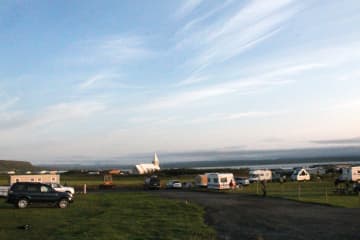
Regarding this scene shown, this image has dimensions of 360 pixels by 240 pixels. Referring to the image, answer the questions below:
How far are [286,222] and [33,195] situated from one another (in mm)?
17988

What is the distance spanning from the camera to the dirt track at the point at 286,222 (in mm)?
19473

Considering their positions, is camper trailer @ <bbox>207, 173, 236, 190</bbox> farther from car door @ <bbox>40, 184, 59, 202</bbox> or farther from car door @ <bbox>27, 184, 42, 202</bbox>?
car door @ <bbox>27, 184, 42, 202</bbox>

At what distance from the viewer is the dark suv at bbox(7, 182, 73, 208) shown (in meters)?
34.2

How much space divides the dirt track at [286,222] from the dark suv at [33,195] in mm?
9758

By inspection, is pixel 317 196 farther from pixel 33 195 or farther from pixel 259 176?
pixel 259 176

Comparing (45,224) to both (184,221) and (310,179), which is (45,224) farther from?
(310,179)

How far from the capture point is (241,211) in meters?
30.0

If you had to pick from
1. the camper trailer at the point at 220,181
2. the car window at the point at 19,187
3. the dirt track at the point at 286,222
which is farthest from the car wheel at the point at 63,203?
the camper trailer at the point at 220,181

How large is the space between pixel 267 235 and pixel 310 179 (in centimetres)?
6534

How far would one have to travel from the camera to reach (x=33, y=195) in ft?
114

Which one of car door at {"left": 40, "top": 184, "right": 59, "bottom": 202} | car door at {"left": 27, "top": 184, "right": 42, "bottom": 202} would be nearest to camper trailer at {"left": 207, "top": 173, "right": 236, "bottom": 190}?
car door at {"left": 40, "top": 184, "right": 59, "bottom": 202}

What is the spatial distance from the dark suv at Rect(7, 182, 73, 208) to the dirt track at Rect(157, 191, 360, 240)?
976 cm

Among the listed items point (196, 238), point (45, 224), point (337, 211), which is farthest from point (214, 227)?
point (337, 211)

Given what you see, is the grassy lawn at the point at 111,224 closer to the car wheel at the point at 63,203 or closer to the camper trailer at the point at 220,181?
the car wheel at the point at 63,203
